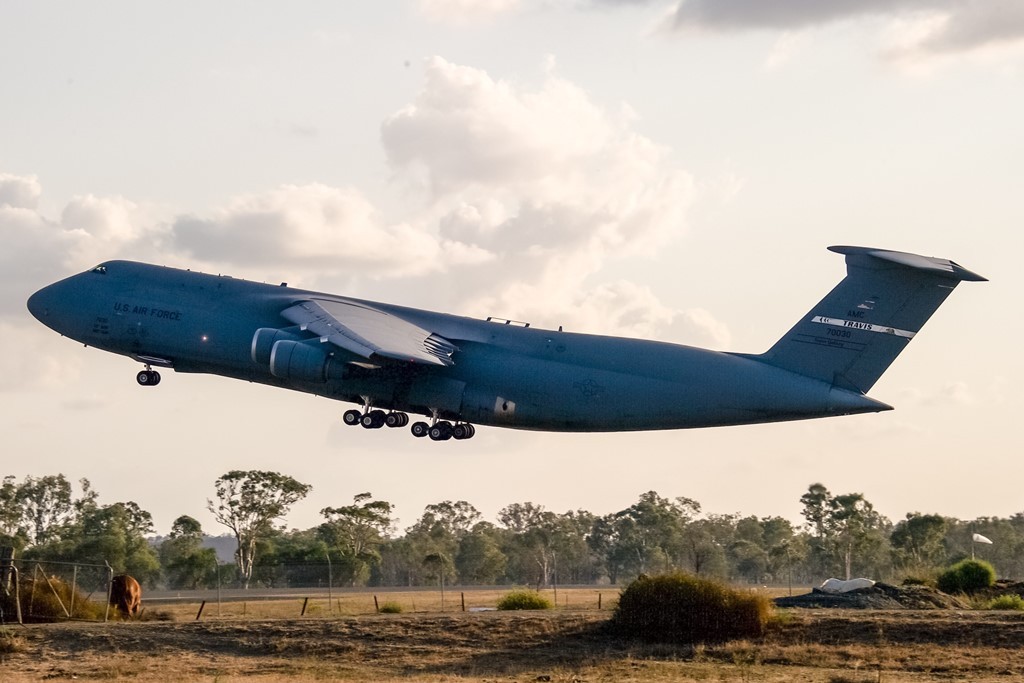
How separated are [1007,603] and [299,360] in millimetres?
18407

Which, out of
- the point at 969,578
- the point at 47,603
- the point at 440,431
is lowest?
the point at 47,603

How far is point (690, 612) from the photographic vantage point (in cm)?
2969

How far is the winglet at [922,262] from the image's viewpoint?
2558cm

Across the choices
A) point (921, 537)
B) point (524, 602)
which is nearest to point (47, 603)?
point (524, 602)

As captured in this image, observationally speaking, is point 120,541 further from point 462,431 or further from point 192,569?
point 462,431

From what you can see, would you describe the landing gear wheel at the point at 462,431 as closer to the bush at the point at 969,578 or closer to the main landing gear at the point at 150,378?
the main landing gear at the point at 150,378

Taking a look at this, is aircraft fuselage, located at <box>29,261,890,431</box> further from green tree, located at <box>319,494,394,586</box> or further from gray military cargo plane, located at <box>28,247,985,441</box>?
green tree, located at <box>319,494,394,586</box>

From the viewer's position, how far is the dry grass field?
26.1 m

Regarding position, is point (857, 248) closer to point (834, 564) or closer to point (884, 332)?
point (884, 332)

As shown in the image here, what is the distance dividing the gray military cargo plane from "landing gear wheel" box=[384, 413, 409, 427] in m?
0.04

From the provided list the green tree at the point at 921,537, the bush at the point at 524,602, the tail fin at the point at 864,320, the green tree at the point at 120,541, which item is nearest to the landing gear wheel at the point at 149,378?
the bush at the point at 524,602

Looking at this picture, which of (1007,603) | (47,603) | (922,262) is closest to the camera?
(922,262)

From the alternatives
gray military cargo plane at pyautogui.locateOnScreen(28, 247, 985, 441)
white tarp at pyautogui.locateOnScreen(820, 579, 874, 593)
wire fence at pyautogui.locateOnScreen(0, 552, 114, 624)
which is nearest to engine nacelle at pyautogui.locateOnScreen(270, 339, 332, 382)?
gray military cargo plane at pyautogui.locateOnScreen(28, 247, 985, 441)

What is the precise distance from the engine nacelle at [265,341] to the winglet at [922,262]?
10.4m
